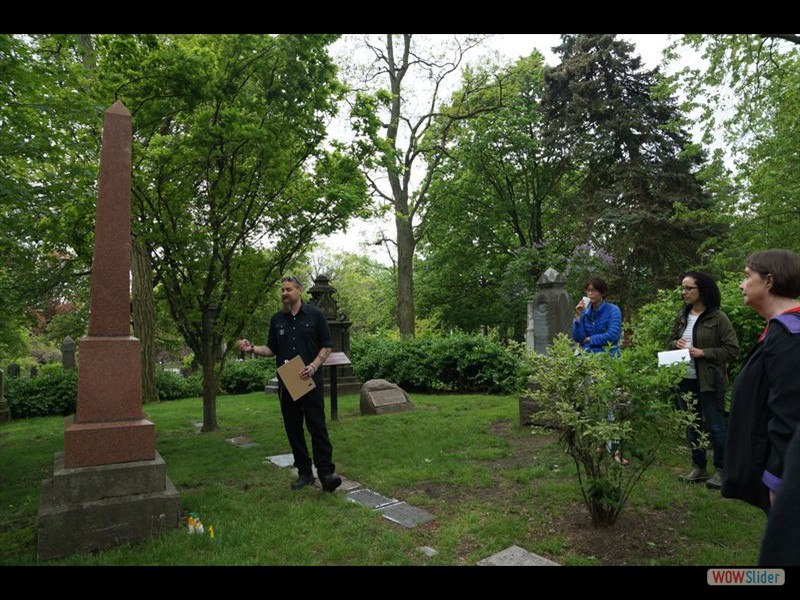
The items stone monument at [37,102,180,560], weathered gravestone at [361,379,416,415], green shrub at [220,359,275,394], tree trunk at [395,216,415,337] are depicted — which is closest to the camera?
stone monument at [37,102,180,560]

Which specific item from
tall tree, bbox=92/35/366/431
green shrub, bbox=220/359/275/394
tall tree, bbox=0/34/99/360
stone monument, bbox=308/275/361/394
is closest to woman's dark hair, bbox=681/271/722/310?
tall tree, bbox=92/35/366/431

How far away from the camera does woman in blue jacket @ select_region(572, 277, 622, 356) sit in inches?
213

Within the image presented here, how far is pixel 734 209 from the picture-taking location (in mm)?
12906

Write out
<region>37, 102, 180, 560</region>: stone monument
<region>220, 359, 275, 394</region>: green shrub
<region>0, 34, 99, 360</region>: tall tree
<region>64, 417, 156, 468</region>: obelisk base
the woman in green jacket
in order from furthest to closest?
<region>220, 359, 275, 394</region>: green shrub
<region>0, 34, 99, 360</region>: tall tree
the woman in green jacket
<region>64, 417, 156, 468</region>: obelisk base
<region>37, 102, 180, 560</region>: stone monument

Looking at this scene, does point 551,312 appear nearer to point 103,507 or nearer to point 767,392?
point 767,392

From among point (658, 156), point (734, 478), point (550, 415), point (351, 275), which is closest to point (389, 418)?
point (550, 415)

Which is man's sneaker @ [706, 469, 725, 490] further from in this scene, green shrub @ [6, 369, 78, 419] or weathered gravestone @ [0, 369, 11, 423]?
weathered gravestone @ [0, 369, 11, 423]

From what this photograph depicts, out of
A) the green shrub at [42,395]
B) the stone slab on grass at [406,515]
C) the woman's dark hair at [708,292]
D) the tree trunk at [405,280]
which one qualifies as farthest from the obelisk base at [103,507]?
the tree trunk at [405,280]

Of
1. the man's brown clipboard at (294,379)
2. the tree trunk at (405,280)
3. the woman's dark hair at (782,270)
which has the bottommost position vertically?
the man's brown clipboard at (294,379)

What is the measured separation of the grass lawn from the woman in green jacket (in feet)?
1.55

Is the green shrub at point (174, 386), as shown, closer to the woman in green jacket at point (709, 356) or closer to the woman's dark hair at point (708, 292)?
the woman in green jacket at point (709, 356)

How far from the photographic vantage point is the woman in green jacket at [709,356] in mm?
4508

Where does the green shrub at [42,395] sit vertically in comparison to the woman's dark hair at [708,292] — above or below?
below

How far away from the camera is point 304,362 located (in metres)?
4.96
